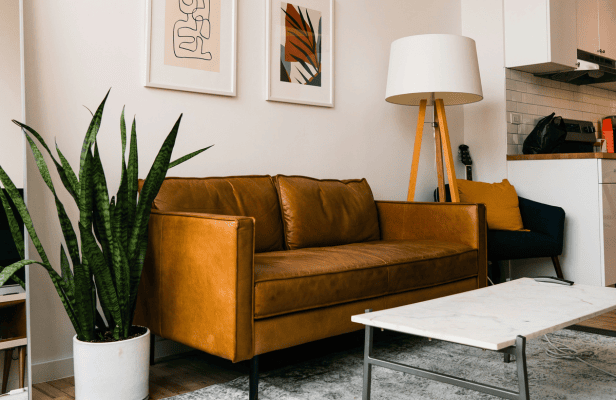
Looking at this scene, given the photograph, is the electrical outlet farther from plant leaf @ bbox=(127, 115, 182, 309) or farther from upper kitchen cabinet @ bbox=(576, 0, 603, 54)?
plant leaf @ bbox=(127, 115, 182, 309)

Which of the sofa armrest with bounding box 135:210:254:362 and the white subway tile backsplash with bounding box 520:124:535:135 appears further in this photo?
the white subway tile backsplash with bounding box 520:124:535:135

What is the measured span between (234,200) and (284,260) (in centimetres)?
49

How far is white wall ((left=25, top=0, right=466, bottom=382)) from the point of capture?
7.39ft

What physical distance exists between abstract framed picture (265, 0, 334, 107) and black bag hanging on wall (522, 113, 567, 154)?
5.76 feet

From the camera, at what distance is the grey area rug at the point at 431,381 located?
1969mm

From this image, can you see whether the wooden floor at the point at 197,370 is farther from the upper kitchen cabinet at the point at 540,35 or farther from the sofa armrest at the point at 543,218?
the upper kitchen cabinet at the point at 540,35

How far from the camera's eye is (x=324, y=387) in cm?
205

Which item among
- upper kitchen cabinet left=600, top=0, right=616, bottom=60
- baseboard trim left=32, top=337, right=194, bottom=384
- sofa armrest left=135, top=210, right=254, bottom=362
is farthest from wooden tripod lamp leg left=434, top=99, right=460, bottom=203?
baseboard trim left=32, top=337, right=194, bottom=384

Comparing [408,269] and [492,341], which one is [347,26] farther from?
[492,341]

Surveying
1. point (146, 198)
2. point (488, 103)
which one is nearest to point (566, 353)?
point (146, 198)

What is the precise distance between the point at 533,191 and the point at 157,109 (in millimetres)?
2786

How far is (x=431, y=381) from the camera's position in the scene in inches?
82.1

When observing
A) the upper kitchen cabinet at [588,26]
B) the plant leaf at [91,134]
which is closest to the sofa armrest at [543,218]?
the upper kitchen cabinet at [588,26]

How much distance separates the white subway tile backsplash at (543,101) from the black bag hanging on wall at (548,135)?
166mm
